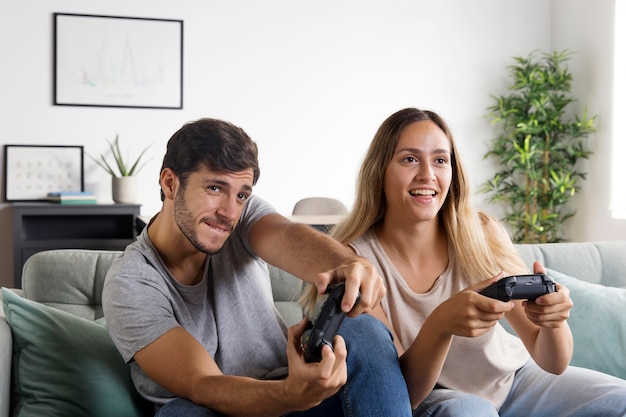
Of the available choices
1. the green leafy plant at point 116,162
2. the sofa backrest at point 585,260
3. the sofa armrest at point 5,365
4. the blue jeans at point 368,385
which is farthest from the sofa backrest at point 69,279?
the green leafy plant at point 116,162

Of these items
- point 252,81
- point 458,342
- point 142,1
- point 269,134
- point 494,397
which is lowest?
point 494,397

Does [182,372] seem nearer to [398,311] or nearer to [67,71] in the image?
[398,311]

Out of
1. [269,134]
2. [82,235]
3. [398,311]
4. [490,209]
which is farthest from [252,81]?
[398,311]

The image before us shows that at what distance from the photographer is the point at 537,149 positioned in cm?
557

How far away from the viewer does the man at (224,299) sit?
140 centimetres

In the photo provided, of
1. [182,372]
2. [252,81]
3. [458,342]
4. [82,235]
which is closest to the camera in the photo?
[182,372]

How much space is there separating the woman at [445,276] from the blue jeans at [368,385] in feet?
0.41

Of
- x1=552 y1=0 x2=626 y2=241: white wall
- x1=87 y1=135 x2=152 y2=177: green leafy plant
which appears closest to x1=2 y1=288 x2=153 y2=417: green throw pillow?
x1=87 y1=135 x2=152 y2=177: green leafy plant

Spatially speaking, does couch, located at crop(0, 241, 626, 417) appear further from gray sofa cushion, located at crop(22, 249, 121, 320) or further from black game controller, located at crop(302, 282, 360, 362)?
black game controller, located at crop(302, 282, 360, 362)

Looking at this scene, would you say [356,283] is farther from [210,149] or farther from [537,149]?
[537,149]

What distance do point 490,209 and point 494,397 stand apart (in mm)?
4308

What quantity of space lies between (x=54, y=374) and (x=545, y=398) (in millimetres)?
1095

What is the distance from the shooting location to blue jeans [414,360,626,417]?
158 cm

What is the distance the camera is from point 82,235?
16.9 feet
